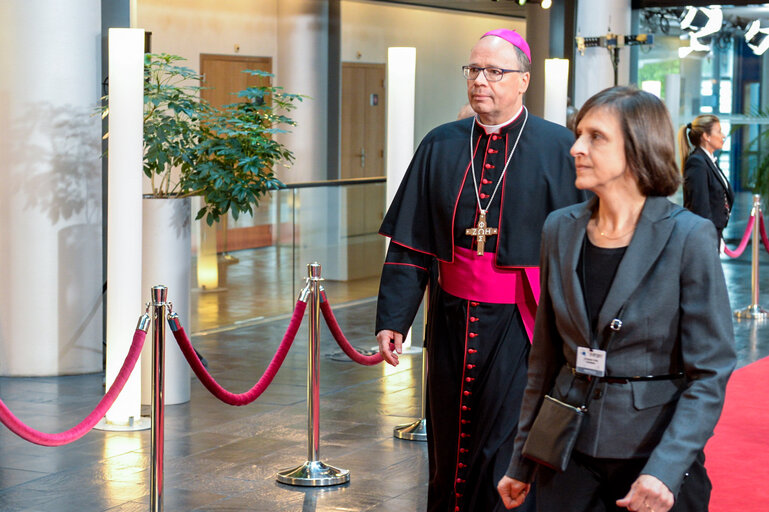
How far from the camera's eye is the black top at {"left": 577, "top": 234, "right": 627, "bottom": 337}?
2385 millimetres

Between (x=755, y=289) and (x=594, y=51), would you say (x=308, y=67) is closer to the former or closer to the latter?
(x=594, y=51)

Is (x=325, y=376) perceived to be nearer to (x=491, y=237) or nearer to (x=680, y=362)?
(x=491, y=237)

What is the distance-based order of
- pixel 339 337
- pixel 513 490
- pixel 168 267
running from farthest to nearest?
pixel 168 267, pixel 339 337, pixel 513 490

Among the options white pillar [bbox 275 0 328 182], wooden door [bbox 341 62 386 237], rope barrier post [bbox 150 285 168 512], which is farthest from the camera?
wooden door [bbox 341 62 386 237]

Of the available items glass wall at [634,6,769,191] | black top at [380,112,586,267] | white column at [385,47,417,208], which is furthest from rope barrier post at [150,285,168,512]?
glass wall at [634,6,769,191]

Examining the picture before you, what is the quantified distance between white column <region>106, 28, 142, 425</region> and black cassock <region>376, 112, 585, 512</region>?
2.32 m

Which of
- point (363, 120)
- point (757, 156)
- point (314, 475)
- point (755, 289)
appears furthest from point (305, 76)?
point (314, 475)

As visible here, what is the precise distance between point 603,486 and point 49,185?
5180mm

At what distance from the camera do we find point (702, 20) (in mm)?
14500

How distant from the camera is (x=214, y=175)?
6.37 m

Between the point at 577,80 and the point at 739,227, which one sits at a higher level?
the point at 577,80

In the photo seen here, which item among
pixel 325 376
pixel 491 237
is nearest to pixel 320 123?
pixel 325 376

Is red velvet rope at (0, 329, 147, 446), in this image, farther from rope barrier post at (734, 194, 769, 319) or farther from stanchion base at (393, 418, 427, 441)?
rope barrier post at (734, 194, 769, 319)

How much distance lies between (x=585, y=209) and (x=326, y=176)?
12.0 m
